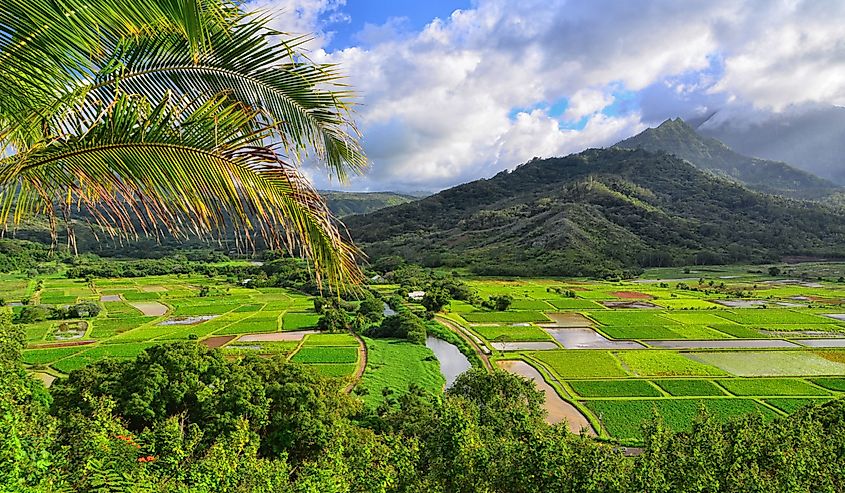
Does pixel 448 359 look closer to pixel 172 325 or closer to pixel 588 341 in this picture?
pixel 588 341

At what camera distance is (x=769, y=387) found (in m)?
32.0

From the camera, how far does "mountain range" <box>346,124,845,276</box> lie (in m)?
111

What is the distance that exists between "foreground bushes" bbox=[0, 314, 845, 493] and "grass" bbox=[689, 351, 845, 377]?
18.3 metres

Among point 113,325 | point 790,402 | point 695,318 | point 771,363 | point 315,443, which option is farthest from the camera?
point 695,318

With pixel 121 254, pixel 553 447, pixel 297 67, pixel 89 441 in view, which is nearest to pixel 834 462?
pixel 553 447

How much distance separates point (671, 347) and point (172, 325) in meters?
50.6

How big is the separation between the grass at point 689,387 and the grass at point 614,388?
3.45 ft

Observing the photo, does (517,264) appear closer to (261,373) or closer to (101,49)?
(261,373)

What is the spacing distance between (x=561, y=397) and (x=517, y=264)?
3022 inches

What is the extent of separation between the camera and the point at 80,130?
151 inches

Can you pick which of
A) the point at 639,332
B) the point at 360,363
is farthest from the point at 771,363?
the point at 360,363

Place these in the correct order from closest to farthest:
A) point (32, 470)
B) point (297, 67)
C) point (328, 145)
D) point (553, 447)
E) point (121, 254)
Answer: point (297, 67), point (328, 145), point (32, 470), point (553, 447), point (121, 254)

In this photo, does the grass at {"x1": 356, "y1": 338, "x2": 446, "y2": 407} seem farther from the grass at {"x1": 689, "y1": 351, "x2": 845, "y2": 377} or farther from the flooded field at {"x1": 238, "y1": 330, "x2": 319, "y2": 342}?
the grass at {"x1": 689, "y1": 351, "x2": 845, "y2": 377}

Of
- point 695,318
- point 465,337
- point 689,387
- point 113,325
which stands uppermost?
point 113,325
